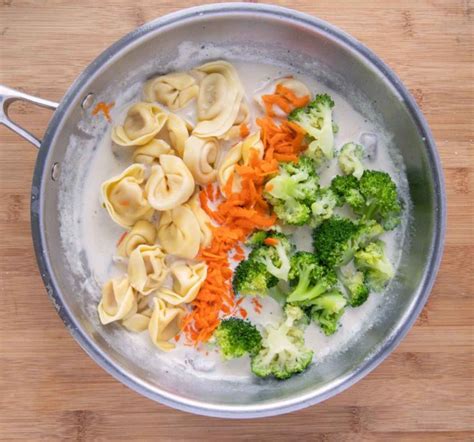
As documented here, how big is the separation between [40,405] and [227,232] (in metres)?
1.25

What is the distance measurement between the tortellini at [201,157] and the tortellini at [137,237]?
33cm

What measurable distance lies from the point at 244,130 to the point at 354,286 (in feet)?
3.04

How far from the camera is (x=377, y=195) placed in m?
3.12

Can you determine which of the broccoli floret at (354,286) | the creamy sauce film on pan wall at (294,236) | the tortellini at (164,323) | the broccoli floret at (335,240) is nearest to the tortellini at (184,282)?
the tortellini at (164,323)

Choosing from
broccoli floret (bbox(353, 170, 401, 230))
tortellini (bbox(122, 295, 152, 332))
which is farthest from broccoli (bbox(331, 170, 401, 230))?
tortellini (bbox(122, 295, 152, 332))

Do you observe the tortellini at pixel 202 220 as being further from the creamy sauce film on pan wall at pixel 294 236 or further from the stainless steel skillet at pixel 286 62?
the stainless steel skillet at pixel 286 62

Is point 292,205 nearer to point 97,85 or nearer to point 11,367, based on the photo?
point 97,85

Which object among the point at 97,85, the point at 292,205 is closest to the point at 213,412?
the point at 292,205

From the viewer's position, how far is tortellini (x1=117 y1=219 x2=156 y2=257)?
3.18 metres

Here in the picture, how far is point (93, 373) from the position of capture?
3.20 metres

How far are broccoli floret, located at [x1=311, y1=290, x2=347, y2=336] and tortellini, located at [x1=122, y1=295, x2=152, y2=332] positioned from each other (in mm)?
816

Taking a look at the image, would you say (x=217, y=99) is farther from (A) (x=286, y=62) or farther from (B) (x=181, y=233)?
(B) (x=181, y=233)

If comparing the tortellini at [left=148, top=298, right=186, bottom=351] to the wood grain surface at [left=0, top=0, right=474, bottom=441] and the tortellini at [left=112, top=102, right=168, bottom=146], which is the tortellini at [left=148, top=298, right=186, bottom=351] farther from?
the tortellini at [left=112, top=102, right=168, bottom=146]

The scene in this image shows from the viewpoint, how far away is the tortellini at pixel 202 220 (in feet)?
10.3
